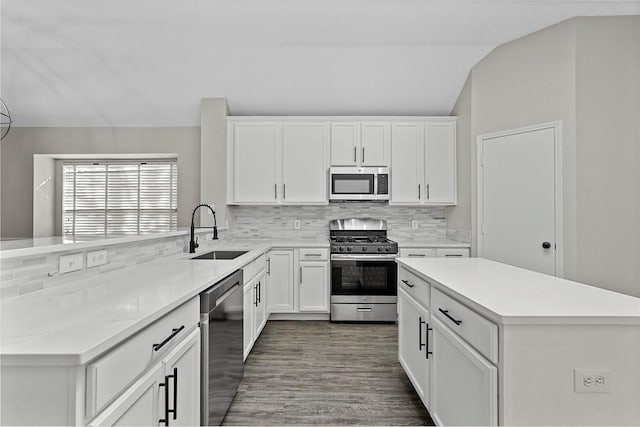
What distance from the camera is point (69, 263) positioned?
1.66m

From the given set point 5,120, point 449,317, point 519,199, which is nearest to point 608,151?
point 519,199

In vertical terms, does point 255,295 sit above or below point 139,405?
below

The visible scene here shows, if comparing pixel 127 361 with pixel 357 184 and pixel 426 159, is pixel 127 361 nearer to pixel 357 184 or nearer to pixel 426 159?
pixel 357 184

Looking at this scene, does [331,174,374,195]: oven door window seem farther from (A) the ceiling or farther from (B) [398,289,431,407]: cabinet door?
(B) [398,289,431,407]: cabinet door

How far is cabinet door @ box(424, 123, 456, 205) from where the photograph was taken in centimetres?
463

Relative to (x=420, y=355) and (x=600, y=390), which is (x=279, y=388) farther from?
(x=600, y=390)

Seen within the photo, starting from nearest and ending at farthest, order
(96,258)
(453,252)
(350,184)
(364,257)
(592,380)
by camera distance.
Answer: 1. (592,380)
2. (96,258)
3. (364,257)
4. (453,252)
5. (350,184)

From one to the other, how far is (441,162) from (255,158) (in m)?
2.45

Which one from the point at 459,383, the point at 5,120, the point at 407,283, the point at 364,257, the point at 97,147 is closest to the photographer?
the point at 459,383

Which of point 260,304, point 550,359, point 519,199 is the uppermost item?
point 519,199

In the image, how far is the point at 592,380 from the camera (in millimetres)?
1212

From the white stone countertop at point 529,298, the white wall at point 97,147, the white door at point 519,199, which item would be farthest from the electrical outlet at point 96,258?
the white door at point 519,199

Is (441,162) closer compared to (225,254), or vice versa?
(225,254)

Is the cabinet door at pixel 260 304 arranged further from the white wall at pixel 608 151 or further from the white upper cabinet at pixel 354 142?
the white wall at pixel 608 151
